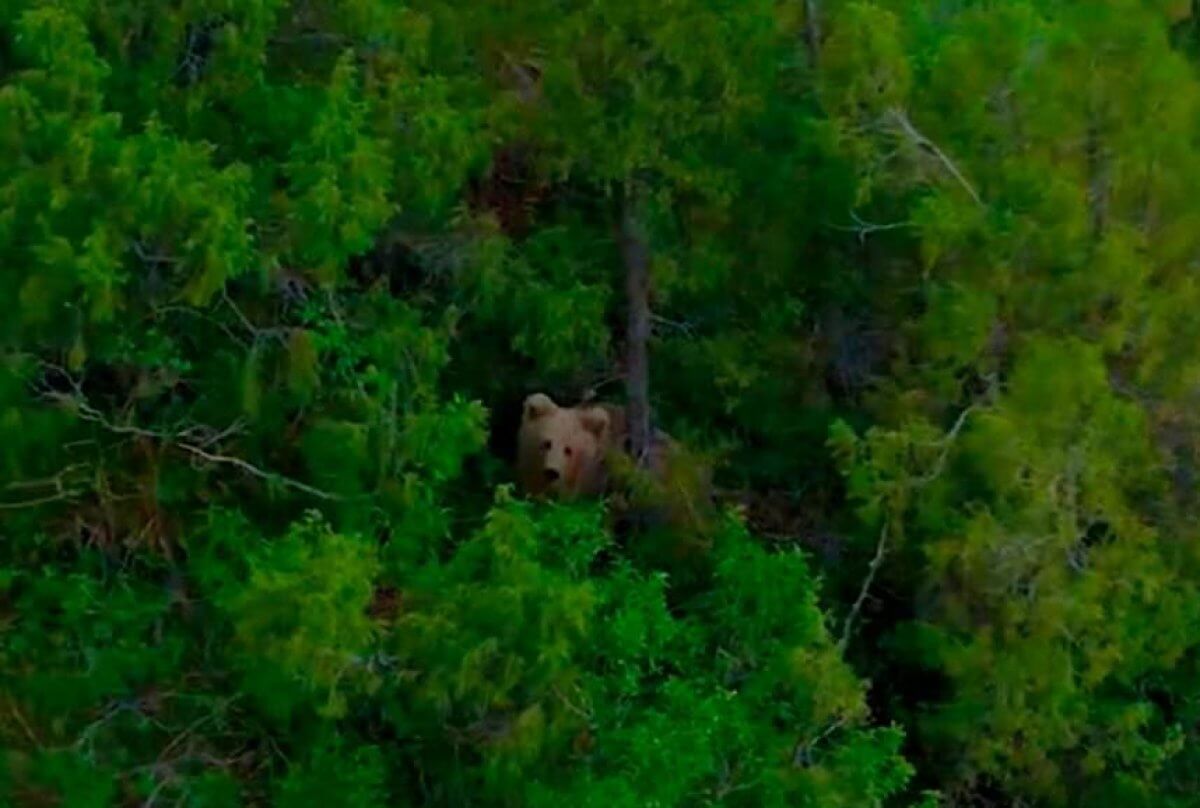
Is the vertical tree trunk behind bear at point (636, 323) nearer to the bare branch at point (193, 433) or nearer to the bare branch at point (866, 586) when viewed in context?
the bare branch at point (866, 586)

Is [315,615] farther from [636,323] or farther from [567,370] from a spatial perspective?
[567,370]

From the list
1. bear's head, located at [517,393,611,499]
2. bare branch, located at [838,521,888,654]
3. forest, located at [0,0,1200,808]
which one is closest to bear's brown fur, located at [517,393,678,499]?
bear's head, located at [517,393,611,499]

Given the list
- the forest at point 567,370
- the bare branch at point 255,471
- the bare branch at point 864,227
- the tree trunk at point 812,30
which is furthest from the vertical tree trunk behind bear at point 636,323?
the bare branch at point 255,471

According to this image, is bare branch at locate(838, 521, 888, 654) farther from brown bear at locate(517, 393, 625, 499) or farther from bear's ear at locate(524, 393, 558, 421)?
bear's ear at locate(524, 393, 558, 421)

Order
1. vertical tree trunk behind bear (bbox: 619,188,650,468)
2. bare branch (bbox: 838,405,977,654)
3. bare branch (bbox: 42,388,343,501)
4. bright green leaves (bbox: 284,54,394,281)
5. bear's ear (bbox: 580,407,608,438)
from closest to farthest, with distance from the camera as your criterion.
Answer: bright green leaves (bbox: 284,54,394,281) < bare branch (bbox: 42,388,343,501) < bare branch (bbox: 838,405,977,654) < vertical tree trunk behind bear (bbox: 619,188,650,468) < bear's ear (bbox: 580,407,608,438)

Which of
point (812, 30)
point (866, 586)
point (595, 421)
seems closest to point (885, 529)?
point (866, 586)

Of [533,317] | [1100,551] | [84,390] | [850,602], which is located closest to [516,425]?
[533,317]
